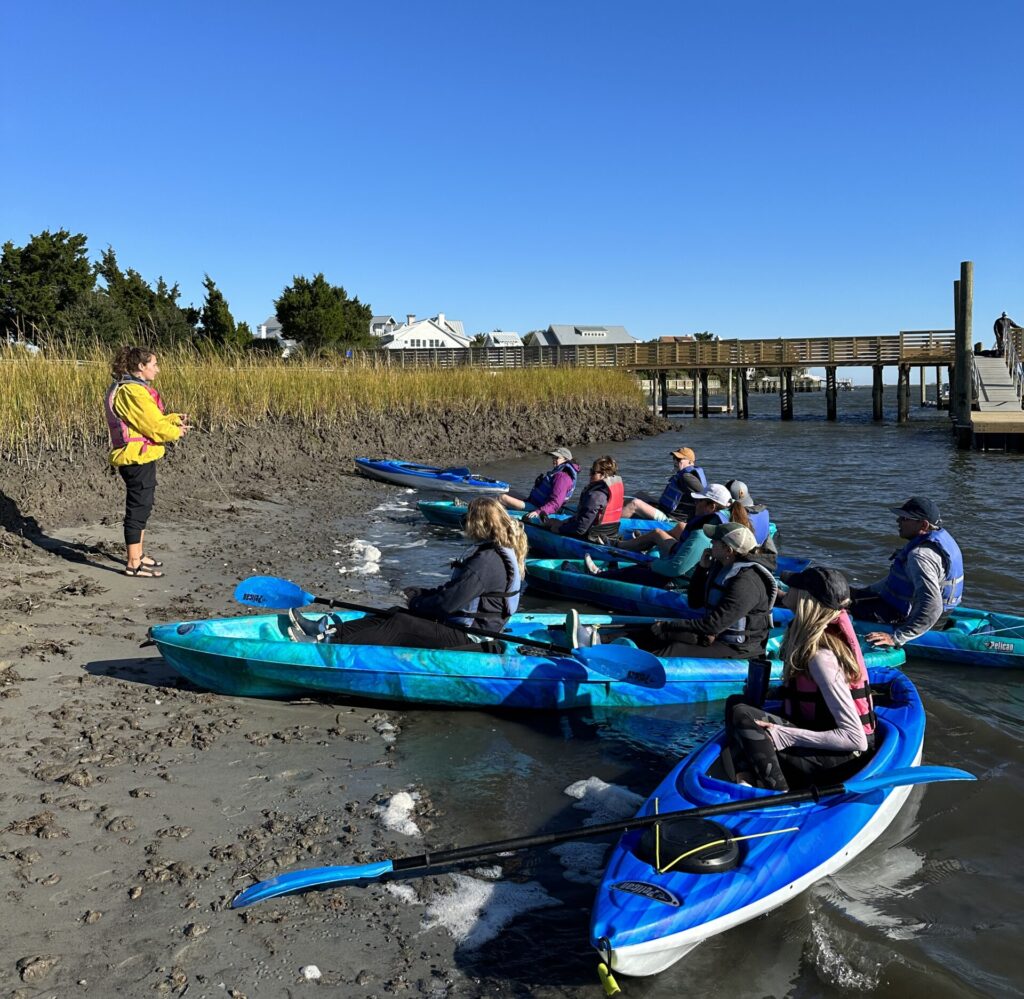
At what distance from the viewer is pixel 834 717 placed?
4.28 meters

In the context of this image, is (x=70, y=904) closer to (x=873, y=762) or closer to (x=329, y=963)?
(x=329, y=963)

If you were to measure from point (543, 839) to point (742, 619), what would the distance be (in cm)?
331

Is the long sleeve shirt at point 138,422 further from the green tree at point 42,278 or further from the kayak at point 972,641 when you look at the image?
the green tree at point 42,278

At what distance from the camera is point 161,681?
623 centimetres

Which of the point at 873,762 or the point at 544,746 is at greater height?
the point at 873,762

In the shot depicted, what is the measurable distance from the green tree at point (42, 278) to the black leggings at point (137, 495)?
2756 cm

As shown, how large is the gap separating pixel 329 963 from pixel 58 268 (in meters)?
38.1

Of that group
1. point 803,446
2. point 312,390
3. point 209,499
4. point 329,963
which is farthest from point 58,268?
point 329,963

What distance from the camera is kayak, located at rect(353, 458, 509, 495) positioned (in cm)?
1780

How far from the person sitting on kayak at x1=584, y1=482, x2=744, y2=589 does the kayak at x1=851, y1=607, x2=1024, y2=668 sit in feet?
5.22

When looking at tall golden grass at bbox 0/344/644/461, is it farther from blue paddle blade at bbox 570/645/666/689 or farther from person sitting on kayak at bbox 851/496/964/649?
person sitting on kayak at bbox 851/496/964/649

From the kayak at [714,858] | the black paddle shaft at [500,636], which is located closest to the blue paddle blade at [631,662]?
the black paddle shaft at [500,636]

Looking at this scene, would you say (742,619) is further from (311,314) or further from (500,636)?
(311,314)

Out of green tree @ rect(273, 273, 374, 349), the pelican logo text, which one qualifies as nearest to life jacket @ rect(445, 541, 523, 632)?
the pelican logo text
